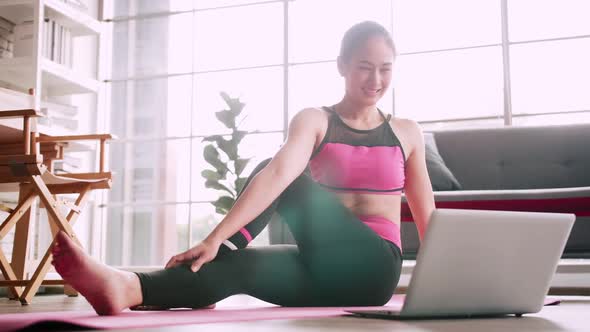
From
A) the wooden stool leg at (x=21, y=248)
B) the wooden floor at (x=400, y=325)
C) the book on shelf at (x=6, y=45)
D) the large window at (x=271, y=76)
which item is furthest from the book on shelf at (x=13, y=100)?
the wooden floor at (x=400, y=325)

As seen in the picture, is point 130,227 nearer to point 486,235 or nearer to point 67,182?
point 67,182

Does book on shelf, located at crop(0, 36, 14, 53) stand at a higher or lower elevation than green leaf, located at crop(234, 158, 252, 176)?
higher

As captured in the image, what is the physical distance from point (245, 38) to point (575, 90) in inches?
93.4

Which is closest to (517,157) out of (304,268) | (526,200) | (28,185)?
(526,200)

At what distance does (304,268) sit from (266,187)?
23 centimetres

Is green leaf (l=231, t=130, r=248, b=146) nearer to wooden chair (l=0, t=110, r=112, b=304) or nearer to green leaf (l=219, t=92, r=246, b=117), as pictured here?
green leaf (l=219, t=92, r=246, b=117)

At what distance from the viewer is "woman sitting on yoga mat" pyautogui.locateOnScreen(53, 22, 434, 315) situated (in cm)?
141

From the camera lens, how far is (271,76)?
506 centimetres

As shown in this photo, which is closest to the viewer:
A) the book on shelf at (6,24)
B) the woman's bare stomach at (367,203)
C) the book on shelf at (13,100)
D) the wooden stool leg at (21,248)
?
the woman's bare stomach at (367,203)

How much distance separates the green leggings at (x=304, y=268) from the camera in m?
1.41

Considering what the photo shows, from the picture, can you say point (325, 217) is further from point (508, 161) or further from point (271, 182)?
point (508, 161)

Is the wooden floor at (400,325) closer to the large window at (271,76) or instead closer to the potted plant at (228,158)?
the potted plant at (228,158)

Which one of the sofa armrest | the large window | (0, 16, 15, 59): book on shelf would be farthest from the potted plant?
the sofa armrest

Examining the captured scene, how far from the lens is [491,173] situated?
11.1 feet
